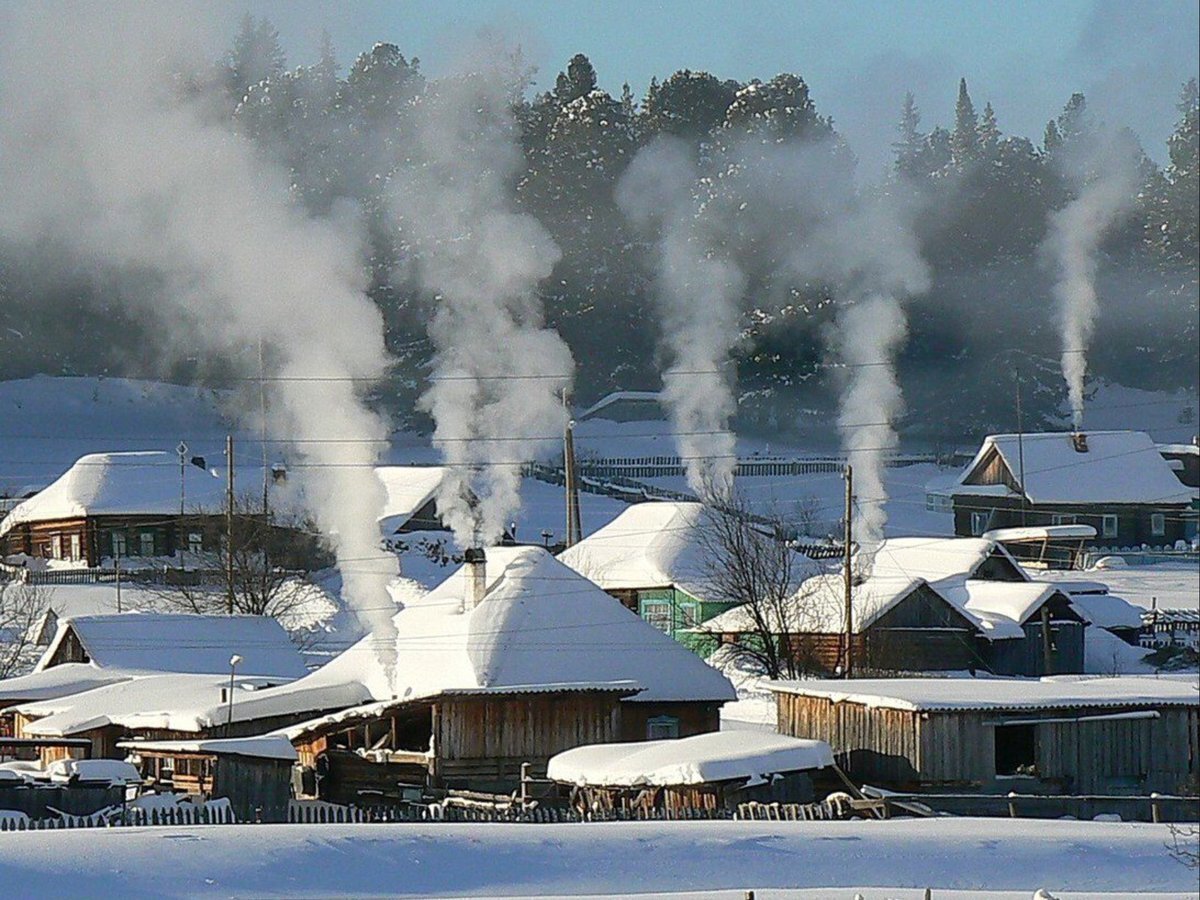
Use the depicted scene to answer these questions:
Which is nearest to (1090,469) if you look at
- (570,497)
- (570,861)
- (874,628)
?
(570,497)

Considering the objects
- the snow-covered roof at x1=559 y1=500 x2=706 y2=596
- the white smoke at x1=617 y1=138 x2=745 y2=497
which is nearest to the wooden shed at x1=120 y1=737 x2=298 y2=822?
the snow-covered roof at x1=559 y1=500 x2=706 y2=596

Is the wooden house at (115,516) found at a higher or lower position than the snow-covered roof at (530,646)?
higher

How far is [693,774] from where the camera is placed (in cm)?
2398

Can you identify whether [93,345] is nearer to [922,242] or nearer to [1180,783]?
[922,242]

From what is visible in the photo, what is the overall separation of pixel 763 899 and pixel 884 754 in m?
13.0

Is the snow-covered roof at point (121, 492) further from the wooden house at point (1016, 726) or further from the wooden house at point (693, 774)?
the wooden house at point (693, 774)

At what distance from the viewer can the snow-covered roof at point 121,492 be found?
207 feet

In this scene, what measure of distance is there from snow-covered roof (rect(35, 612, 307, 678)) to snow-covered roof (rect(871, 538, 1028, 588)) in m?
17.2

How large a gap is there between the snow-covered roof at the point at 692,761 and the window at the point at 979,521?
47157mm

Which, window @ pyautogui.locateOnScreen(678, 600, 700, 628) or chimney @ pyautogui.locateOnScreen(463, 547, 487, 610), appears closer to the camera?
chimney @ pyautogui.locateOnScreen(463, 547, 487, 610)

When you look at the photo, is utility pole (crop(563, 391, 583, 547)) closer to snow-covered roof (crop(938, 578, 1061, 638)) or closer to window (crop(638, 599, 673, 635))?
window (crop(638, 599, 673, 635))

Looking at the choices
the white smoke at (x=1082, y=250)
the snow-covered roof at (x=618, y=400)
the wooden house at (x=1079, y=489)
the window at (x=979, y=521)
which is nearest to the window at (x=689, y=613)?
the wooden house at (x=1079, y=489)

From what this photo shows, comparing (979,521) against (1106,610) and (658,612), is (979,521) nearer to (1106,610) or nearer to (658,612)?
(1106,610)

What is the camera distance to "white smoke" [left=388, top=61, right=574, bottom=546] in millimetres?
57219
